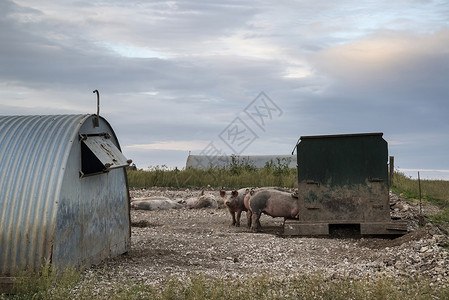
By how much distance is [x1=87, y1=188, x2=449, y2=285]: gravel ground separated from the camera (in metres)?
7.86

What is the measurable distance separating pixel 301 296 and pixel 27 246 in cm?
362

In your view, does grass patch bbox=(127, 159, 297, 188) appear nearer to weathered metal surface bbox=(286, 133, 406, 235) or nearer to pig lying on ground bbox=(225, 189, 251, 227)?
pig lying on ground bbox=(225, 189, 251, 227)

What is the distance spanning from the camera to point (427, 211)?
667 inches

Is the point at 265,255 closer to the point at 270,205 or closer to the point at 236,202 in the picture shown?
the point at 270,205

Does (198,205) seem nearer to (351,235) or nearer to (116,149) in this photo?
(351,235)

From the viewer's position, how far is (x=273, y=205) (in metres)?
13.2

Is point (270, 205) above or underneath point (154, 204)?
above

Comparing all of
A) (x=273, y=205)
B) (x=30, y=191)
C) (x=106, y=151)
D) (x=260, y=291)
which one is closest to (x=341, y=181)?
(x=273, y=205)

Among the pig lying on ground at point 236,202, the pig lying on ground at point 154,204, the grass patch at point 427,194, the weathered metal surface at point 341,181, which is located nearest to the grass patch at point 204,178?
the grass patch at point 427,194

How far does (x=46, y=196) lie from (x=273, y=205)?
7.02 metres

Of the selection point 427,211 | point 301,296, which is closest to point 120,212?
point 301,296

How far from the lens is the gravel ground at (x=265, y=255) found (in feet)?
25.8

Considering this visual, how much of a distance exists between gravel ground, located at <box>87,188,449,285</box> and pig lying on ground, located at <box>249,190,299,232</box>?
16.4 inches

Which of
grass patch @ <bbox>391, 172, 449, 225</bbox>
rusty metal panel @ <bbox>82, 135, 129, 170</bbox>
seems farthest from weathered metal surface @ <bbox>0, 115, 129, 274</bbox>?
grass patch @ <bbox>391, 172, 449, 225</bbox>
